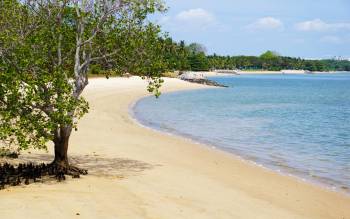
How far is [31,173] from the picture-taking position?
47.1 ft

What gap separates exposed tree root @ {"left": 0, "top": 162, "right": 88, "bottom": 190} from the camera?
44.5 feet

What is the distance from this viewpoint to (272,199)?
1473 cm

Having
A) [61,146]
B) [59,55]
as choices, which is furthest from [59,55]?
[61,146]

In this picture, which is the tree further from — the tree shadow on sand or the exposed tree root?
the tree shadow on sand

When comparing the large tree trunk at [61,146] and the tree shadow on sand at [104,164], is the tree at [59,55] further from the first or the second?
the tree shadow on sand at [104,164]

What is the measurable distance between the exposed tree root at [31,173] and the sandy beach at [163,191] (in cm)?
35

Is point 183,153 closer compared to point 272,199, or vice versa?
point 272,199

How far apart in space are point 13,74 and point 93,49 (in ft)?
12.2

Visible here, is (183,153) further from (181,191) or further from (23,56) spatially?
(23,56)

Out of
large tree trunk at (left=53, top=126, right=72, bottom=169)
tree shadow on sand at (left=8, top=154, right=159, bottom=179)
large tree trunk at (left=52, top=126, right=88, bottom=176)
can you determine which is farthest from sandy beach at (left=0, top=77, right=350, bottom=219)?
large tree trunk at (left=53, top=126, right=72, bottom=169)

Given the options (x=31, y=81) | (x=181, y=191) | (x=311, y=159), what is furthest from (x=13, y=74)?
(x=311, y=159)

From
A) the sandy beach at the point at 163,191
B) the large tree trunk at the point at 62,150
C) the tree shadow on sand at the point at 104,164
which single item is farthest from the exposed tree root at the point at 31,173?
the tree shadow on sand at the point at 104,164

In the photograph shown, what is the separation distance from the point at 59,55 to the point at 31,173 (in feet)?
12.3

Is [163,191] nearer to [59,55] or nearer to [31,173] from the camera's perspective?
[31,173]
